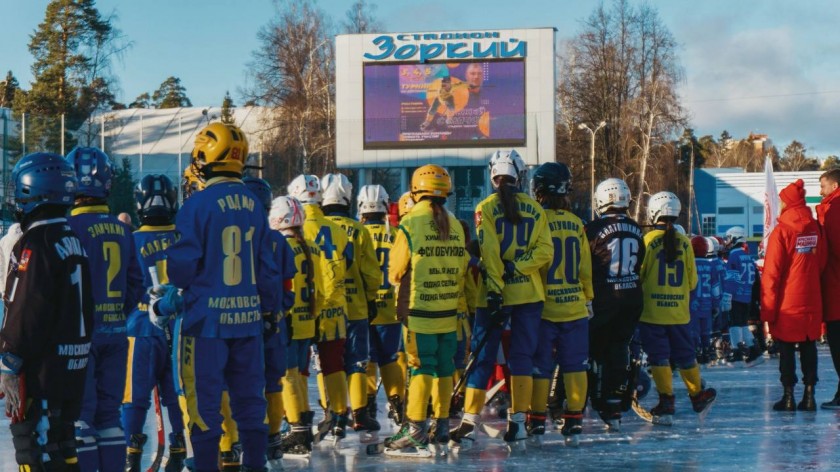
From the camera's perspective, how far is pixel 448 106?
43.8 m

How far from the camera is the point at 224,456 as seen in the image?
659cm

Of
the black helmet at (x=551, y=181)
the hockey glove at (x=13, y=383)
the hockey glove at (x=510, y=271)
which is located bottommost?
the hockey glove at (x=13, y=383)

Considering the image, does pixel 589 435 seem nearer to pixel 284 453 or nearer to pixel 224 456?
pixel 284 453

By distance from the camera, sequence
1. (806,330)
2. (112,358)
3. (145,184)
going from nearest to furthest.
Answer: (112,358) → (145,184) → (806,330)

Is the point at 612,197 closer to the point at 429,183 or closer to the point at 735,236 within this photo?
the point at 429,183

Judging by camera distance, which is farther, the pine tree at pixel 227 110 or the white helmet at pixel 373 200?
the pine tree at pixel 227 110

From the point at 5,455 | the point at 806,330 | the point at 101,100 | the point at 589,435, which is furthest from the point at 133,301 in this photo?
the point at 101,100

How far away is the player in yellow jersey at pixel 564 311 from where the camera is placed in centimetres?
887

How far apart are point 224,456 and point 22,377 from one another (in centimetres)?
150

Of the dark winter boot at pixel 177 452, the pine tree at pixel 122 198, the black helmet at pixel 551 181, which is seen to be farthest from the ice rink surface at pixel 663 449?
the pine tree at pixel 122 198

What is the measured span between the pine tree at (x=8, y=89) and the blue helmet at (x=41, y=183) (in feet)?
206

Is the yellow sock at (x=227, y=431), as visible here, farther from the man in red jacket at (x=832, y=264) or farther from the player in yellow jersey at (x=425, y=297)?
the man in red jacket at (x=832, y=264)

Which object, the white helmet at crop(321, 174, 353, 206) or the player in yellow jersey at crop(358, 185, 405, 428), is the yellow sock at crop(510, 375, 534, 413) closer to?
the player in yellow jersey at crop(358, 185, 405, 428)

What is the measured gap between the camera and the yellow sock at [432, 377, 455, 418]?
830 cm
